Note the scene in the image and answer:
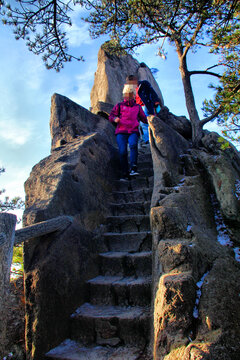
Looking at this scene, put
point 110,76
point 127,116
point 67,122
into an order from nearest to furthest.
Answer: point 127,116 → point 67,122 → point 110,76

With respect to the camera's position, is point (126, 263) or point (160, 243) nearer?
point (160, 243)

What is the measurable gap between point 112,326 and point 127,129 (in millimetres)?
3534

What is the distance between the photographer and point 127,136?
513 cm

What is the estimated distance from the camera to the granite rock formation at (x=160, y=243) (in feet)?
5.67

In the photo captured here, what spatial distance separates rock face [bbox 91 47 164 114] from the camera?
29.9ft

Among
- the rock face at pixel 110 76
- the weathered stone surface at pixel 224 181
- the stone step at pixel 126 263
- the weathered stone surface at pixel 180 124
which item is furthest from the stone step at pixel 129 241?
the rock face at pixel 110 76

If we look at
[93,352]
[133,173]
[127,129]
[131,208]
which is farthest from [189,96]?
[93,352]

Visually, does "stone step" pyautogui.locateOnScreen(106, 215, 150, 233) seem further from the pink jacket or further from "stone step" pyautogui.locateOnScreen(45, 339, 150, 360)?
the pink jacket

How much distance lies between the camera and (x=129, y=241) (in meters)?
3.54

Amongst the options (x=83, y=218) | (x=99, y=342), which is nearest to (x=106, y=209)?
(x=83, y=218)

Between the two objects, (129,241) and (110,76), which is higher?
(110,76)

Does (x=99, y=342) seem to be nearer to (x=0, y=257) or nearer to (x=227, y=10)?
(x=0, y=257)

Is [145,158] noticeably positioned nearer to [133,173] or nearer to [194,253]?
[133,173]

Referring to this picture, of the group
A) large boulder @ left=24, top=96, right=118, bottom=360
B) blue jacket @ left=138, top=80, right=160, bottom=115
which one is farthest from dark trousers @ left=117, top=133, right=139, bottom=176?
blue jacket @ left=138, top=80, right=160, bottom=115
